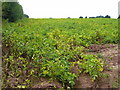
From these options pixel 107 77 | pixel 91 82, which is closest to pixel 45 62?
pixel 91 82

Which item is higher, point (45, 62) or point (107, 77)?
point (45, 62)

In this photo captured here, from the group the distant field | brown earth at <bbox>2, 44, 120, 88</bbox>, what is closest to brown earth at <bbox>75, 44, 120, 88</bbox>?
brown earth at <bbox>2, 44, 120, 88</bbox>

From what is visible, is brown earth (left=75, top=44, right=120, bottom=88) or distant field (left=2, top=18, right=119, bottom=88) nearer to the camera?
brown earth (left=75, top=44, right=120, bottom=88)

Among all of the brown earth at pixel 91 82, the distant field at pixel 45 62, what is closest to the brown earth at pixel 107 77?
the brown earth at pixel 91 82

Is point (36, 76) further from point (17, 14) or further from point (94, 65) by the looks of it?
point (17, 14)

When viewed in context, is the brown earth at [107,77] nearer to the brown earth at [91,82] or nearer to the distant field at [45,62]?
the brown earth at [91,82]

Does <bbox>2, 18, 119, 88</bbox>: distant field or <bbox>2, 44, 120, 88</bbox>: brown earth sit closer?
<bbox>2, 44, 120, 88</bbox>: brown earth

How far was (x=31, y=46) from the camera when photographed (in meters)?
9.09

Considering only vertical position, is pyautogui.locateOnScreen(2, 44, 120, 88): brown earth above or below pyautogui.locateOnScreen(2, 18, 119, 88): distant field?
below

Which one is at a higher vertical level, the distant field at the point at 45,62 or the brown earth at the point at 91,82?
the distant field at the point at 45,62

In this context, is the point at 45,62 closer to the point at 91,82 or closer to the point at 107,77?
the point at 91,82

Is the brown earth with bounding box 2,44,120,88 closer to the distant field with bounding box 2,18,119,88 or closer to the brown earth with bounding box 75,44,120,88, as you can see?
the brown earth with bounding box 75,44,120,88

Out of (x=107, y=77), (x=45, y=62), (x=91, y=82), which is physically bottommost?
(x=91, y=82)

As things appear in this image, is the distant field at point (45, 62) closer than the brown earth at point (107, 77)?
No
